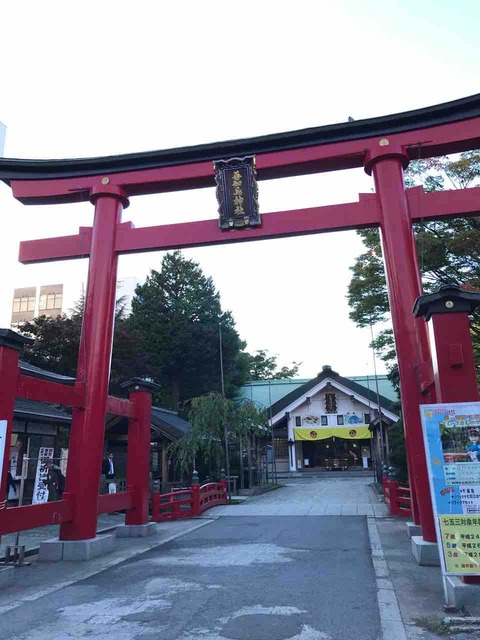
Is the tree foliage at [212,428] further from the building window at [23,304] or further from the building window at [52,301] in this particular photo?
the building window at [23,304]

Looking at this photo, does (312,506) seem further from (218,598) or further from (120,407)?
(218,598)

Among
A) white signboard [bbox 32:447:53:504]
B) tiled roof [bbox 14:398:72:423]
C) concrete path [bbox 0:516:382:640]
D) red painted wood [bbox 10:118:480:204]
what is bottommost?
concrete path [bbox 0:516:382:640]

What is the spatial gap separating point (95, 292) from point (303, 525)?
7497mm

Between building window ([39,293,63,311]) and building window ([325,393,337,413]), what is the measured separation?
1302 inches

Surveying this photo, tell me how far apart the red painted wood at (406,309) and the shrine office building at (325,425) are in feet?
93.1

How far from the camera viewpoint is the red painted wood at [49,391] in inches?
293

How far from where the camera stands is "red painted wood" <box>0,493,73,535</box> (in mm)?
6875

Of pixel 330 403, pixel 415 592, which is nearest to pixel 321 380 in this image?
pixel 330 403

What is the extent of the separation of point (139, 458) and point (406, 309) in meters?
6.57

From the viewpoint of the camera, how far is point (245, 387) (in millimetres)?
43781

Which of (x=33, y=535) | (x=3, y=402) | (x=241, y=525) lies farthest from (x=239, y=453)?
(x=3, y=402)

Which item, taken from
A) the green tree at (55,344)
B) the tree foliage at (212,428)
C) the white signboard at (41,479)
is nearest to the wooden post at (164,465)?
the tree foliage at (212,428)

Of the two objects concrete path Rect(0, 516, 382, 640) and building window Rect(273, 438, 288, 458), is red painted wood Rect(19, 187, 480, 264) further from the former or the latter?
building window Rect(273, 438, 288, 458)

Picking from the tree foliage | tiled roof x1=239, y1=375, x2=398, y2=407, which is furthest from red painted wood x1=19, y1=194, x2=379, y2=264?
tiled roof x1=239, y1=375, x2=398, y2=407
